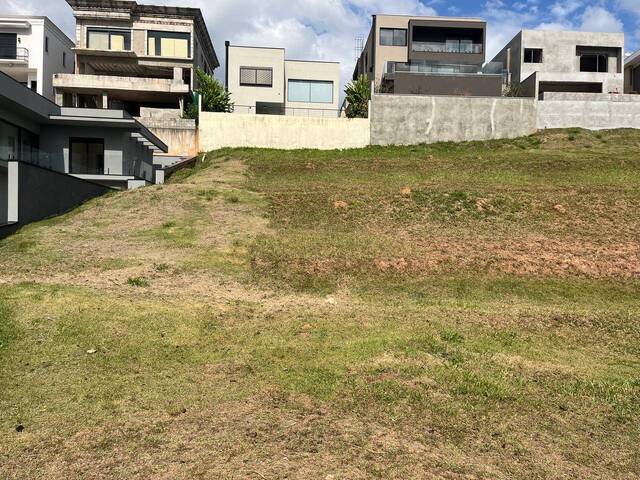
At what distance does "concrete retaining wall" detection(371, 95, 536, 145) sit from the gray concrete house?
15241 mm

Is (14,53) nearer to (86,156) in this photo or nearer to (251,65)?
(86,156)

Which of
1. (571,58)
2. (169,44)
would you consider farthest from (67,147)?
(571,58)

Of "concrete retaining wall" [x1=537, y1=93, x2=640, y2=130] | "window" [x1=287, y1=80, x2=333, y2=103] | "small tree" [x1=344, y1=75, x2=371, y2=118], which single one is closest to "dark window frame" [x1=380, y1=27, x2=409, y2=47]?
"window" [x1=287, y1=80, x2=333, y2=103]

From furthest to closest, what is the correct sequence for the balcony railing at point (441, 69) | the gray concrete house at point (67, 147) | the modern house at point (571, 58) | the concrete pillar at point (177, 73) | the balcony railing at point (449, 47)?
the balcony railing at point (449, 47) → the modern house at point (571, 58) → the concrete pillar at point (177, 73) → the balcony railing at point (441, 69) → the gray concrete house at point (67, 147)

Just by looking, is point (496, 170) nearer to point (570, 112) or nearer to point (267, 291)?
point (570, 112)

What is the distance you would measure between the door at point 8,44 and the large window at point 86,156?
1587 cm

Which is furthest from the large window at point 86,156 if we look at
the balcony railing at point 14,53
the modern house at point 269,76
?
the modern house at point 269,76

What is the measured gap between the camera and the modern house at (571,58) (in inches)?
1708

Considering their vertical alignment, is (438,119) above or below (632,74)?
below

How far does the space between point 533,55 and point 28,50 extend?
42029mm

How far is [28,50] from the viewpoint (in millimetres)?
38344

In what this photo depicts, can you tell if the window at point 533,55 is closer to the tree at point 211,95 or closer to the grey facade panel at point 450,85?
the grey facade panel at point 450,85

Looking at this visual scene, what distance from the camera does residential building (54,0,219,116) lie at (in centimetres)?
4112

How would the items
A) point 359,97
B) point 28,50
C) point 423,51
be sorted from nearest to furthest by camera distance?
point 359,97, point 28,50, point 423,51
